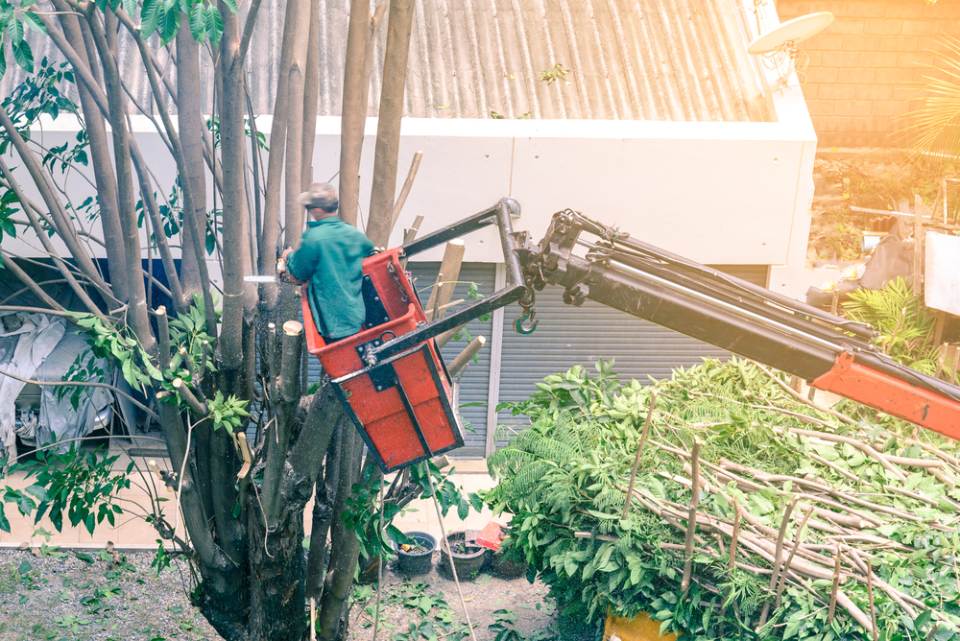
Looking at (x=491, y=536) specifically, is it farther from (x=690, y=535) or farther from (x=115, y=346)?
(x=115, y=346)

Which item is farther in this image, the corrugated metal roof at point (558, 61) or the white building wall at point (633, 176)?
the corrugated metal roof at point (558, 61)

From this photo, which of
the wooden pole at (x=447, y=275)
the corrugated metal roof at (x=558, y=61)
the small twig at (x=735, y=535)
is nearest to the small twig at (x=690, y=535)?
the small twig at (x=735, y=535)

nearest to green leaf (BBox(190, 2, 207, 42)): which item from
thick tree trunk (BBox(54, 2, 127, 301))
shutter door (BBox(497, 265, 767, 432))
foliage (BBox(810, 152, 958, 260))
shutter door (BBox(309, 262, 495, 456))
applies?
thick tree trunk (BBox(54, 2, 127, 301))

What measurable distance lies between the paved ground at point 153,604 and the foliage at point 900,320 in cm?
481

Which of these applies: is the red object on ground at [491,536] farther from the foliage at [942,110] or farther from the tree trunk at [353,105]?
the foliage at [942,110]

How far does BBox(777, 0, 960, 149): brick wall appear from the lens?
1436 cm

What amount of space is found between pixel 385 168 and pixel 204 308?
1735 millimetres

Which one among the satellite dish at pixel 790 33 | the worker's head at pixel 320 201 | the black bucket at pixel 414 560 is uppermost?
the satellite dish at pixel 790 33

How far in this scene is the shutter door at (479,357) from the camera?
10.5 metres

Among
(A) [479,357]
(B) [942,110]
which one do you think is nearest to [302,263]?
(A) [479,357]

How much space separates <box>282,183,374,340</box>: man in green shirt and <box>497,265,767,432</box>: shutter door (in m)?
5.19

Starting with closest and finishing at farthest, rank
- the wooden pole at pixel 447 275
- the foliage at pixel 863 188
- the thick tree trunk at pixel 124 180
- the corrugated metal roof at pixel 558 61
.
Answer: the thick tree trunk at pixel 124 180 → the wooden pole at pixel 447 275 → the corrugated metal roof at pixel 558 61 → the foliage at pixel 863 188

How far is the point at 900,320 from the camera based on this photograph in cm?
1033

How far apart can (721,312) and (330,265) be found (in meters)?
2.33
